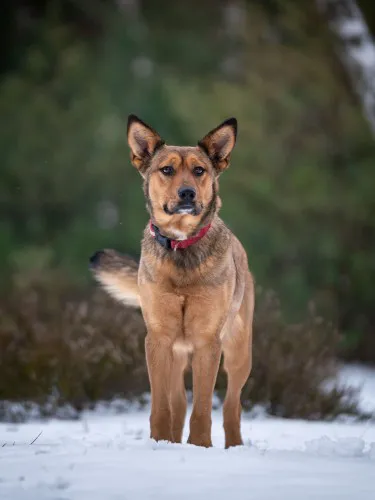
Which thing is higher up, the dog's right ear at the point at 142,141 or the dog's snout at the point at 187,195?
the dog's right ear at the point at 142,141

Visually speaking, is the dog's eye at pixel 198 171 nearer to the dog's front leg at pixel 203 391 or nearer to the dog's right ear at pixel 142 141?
the dog's right ear at pixel 142 141

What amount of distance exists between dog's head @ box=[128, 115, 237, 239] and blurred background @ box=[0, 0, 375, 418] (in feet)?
19.3

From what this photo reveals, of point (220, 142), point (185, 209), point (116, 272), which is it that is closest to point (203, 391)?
point (185, 209)

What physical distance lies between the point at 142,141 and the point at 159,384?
1614 mm

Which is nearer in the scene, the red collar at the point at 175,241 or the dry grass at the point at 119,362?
the red collar at the point at 175,241

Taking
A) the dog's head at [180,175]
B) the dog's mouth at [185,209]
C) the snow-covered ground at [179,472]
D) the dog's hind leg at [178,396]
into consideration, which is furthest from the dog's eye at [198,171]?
the snow-covered ground at [179,472]

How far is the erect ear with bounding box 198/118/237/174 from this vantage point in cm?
621

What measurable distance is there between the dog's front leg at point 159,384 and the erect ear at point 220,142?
4.14ft

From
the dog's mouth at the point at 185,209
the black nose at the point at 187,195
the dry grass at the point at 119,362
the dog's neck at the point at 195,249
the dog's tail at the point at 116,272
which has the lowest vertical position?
the dry grass at the point at 119,362

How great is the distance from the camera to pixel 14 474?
4.23 m

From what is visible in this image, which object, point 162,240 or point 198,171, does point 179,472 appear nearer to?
point 162,240

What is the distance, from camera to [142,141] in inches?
247

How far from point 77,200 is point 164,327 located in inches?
461

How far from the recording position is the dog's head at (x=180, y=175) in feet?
19.2
